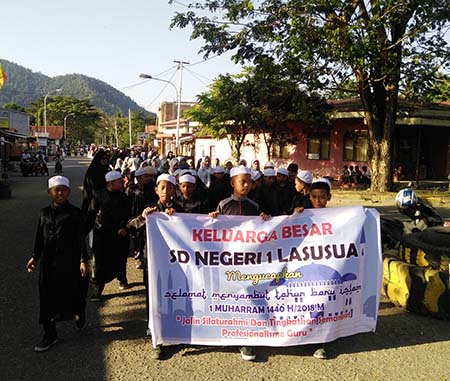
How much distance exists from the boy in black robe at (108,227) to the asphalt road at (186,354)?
0.40 meters

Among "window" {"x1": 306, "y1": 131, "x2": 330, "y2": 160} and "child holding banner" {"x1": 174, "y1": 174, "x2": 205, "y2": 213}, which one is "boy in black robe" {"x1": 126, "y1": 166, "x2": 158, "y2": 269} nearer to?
"child holding banner" {"x1": 174, "y1": 174, "x2": 205, "y2": 213}

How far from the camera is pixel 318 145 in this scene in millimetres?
25281

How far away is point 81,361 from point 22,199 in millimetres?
13548

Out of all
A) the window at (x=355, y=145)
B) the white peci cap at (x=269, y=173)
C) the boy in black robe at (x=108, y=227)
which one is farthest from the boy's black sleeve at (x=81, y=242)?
the window at (x=355, y=145)

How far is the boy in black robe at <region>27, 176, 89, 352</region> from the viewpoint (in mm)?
4363

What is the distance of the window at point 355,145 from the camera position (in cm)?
2381

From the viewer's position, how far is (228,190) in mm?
8414

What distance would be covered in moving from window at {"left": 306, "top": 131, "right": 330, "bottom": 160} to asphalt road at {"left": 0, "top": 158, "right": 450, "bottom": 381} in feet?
65.8

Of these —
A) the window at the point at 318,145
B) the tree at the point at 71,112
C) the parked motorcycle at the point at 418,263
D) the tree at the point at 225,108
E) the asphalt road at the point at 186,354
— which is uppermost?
the tree at the point at 71,112

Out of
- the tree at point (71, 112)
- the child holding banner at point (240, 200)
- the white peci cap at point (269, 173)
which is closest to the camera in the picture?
the child holding banner at point (240, 200)

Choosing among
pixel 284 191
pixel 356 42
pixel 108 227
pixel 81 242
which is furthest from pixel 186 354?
pixel 356 42

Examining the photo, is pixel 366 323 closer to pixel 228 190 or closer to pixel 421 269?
pixel 421 269

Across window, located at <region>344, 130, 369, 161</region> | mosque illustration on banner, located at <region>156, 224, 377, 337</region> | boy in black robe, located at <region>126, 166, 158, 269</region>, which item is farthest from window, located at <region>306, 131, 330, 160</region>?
mosque illustration on banner, located at <region>156, 224, 377, 337</region>

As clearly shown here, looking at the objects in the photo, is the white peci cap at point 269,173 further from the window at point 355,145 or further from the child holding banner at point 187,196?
the window at point 355,145
